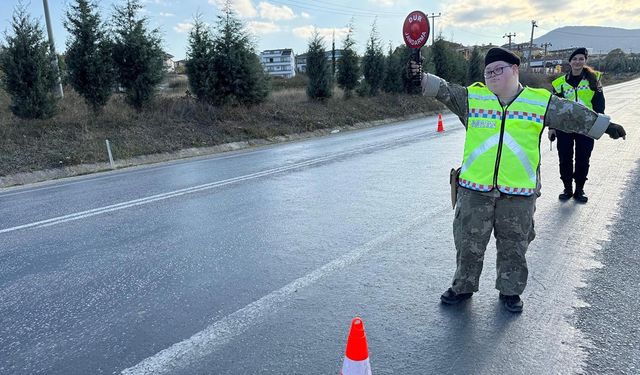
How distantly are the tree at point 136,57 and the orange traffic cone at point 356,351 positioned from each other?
16410 millimetres

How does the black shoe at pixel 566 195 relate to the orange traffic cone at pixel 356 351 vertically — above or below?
below

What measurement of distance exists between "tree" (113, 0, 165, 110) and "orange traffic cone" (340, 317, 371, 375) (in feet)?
53.8

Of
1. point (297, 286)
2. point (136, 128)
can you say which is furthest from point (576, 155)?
point (136, 128)

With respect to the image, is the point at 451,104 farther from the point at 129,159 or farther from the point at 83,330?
the point at 129,159

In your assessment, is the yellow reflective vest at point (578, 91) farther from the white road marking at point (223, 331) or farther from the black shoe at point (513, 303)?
the white road marking at point (223, 331)

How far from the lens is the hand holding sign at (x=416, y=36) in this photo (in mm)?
3479

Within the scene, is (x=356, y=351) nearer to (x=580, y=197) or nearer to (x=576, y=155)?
(x=580, y=197)

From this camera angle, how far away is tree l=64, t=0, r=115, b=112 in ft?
48.9

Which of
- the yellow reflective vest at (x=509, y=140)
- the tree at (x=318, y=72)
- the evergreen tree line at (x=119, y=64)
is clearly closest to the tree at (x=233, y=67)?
the evergreen tree line at (x=119, y=64)

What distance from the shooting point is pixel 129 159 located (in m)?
13.0

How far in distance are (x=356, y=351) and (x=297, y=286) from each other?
1606 mm

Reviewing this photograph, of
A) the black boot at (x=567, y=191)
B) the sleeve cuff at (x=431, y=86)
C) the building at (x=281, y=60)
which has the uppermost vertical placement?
the building at (x=281, y=60)

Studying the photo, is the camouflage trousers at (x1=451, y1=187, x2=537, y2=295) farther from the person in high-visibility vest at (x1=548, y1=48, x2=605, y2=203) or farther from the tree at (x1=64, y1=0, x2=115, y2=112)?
the tree at (x1=64, y1=0, x2=115, y2=112)

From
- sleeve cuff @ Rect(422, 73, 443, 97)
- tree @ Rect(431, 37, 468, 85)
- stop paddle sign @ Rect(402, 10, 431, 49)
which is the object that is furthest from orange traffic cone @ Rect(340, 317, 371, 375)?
tree @ Rect(431, 37, 468, 85)
